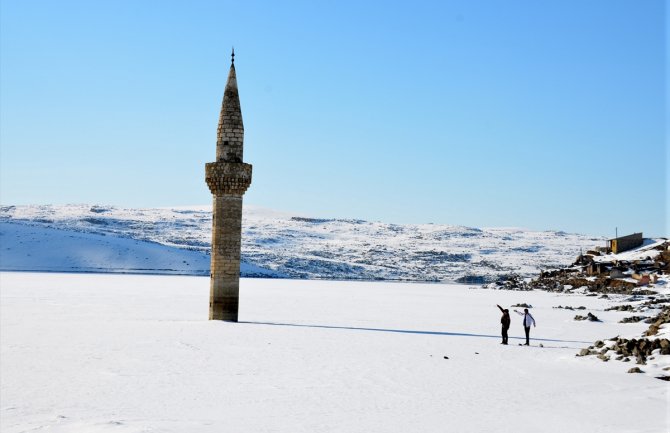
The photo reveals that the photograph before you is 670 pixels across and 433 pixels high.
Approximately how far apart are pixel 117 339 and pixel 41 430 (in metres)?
9.33

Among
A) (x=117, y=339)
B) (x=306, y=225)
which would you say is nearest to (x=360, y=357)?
(x=117, y=339)

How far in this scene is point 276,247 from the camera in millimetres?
151875

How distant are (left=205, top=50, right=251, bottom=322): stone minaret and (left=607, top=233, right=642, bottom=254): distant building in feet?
153

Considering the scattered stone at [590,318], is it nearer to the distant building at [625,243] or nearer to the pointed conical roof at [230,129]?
the pointed conical roof at [230,129]

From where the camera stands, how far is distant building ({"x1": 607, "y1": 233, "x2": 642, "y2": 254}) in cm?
6425

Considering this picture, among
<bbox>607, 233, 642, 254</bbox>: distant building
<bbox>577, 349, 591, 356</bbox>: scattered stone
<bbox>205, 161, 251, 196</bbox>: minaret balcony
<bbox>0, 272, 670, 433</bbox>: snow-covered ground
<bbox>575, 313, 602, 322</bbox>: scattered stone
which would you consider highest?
<bbox>205, 161, 251, 196</bbox>: minaret balcony

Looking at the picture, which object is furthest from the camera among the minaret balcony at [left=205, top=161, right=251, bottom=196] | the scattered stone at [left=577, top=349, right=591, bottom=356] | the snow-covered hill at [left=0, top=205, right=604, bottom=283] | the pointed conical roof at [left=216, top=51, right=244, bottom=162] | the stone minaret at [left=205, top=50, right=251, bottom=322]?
the snow-covered hill at [left=0, top=205, right=604, bottom=283]

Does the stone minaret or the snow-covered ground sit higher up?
the stone minaret

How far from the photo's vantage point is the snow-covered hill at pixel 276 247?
94.4m

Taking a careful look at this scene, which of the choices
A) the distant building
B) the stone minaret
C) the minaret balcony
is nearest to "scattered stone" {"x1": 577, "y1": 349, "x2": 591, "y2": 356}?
the stone minaret

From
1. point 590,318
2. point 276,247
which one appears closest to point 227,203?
point 590,318

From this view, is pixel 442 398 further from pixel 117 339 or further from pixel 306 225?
pixel 306 225

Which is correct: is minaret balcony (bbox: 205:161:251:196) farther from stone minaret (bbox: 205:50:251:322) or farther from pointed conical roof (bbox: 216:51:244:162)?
pointed conical roof (bbox: 216:51:244:162)

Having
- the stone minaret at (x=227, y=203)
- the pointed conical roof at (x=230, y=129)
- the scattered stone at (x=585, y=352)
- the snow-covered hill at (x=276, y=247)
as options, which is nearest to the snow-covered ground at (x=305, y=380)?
the scattered stone at (x=585, y=352)
